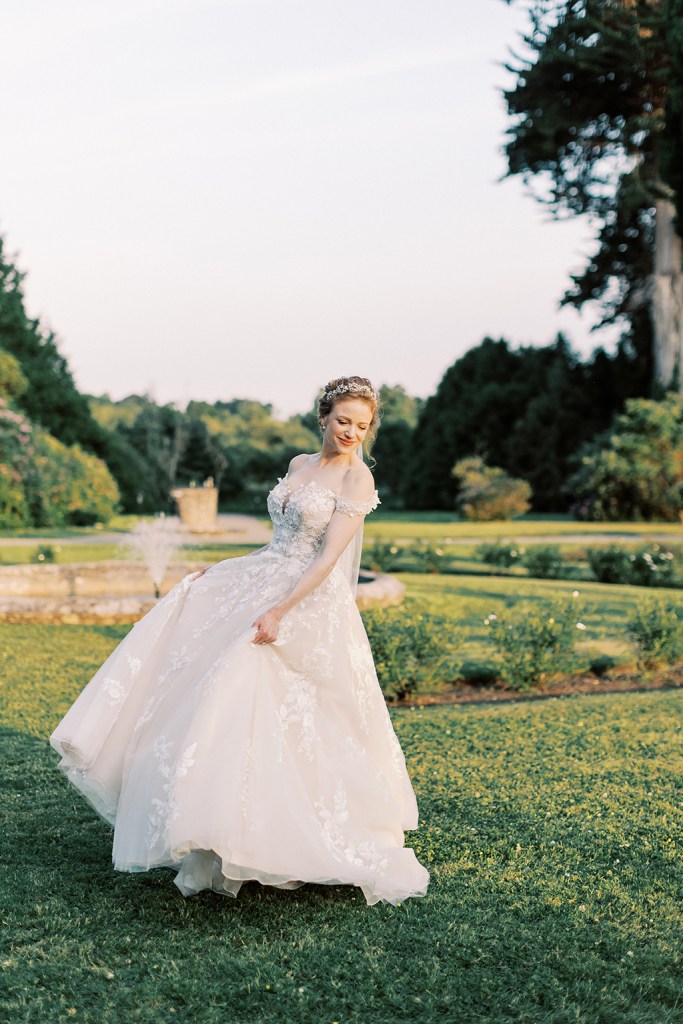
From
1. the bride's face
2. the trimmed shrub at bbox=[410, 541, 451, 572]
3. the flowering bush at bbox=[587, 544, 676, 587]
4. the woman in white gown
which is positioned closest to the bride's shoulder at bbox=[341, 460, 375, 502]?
the woman in white gown

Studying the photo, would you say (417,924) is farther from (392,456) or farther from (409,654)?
(392,456)

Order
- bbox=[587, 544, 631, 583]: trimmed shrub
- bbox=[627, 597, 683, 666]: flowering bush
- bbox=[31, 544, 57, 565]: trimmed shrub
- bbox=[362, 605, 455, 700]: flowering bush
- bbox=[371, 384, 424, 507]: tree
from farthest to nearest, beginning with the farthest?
1. bbox=[371, 384, 424, 507]: tree
2. bbox=[587, 544, 631, 583]: trimmed shrub
3. bbox=[31, 544, 57, 565]: trimmed shrub
4. bbox=[627, 597, 683, 666]: flowering bush
5. bbox=[362, 605, 455, 700]: flowering bush

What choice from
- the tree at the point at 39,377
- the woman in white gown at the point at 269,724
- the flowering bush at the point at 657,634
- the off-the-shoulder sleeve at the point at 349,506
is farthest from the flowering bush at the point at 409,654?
the tree at the point at 39,377

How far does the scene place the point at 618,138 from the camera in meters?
25.1

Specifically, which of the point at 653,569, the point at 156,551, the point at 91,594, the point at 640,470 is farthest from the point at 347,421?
the point at 640,470

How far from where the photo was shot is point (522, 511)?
976 inches

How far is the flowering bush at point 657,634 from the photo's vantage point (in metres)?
8.35

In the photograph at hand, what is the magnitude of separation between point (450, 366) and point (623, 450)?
10527mm

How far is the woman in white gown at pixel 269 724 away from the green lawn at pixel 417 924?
0.65 ft

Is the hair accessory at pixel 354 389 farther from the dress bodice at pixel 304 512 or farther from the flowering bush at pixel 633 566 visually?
the flowering bush at pixel 633 566

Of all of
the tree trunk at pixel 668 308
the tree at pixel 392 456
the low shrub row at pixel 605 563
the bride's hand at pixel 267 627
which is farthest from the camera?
the tree at pixel 392 456

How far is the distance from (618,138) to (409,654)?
21.5 metres

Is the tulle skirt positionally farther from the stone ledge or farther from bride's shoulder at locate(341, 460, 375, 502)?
the stone ledge

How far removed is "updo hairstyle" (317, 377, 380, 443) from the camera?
152 inches
